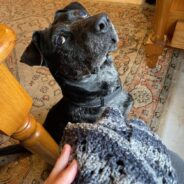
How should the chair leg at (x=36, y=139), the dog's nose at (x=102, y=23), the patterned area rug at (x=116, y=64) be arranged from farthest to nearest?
the patterned area rug at (x=116, y=64)
the dog's nose at (x=102, y=23)
the chair leg at (x=36, y=139)

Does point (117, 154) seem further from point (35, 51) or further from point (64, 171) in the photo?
point (35, 51)

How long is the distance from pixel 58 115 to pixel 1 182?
1.52ft

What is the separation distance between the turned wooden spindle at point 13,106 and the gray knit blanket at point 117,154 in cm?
13

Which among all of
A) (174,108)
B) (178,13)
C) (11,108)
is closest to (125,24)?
(178,13)

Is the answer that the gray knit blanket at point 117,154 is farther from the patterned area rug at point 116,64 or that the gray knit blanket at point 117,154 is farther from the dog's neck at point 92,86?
the patterned area rug at point 116,64

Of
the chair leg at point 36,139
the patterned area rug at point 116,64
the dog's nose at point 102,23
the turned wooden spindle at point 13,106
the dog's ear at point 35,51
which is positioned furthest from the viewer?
the patterned area rug at point 116,64

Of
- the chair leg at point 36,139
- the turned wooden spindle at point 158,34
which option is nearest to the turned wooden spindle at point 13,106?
the chair leg at point 36,139

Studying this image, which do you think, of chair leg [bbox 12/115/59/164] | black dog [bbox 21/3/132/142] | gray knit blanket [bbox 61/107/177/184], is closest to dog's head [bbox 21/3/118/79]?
black dog [bbox 21/3/132/142]

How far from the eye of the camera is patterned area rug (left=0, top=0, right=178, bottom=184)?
1.33 m

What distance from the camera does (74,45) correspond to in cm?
96

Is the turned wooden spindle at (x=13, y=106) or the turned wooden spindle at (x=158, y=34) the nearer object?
the turned wooden spindle at (x=13, y=106)

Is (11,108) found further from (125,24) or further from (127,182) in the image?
(125,24)

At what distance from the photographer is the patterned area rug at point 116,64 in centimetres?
133

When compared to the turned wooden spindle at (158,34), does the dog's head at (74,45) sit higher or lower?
higher
